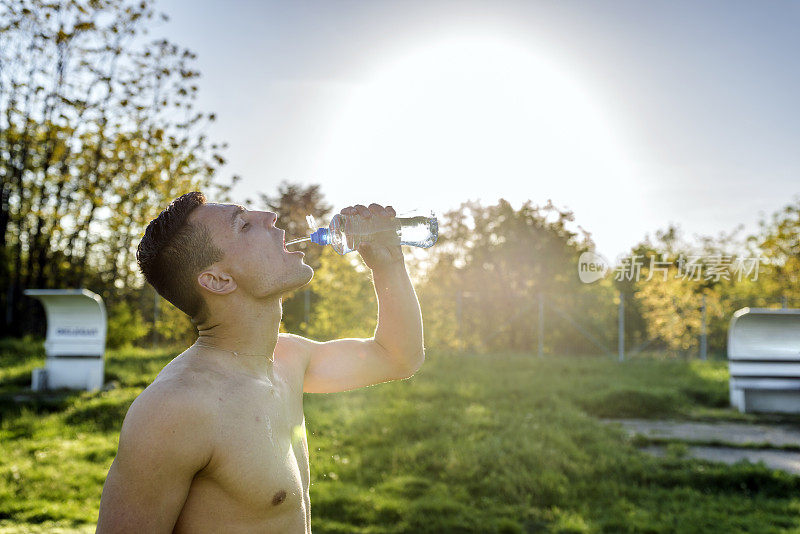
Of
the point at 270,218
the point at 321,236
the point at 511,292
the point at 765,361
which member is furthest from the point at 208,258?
the point at 511,292

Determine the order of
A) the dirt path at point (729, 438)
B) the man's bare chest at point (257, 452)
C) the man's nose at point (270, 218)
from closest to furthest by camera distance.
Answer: the man's bare chest at point (257, 452) < the man's nose at point (270, 218) < the dirt path at point (729, 438)

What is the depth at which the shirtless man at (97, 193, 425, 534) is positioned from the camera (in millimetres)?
1527

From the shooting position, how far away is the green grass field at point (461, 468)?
208 inches

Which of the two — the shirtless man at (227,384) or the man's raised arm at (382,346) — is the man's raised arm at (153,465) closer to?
the shirtless man at (227,384)

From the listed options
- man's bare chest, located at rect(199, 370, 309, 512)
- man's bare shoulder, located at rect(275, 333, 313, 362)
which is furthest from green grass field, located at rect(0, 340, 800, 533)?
man's bare chest, located at rect(199, 370, 309, 512)


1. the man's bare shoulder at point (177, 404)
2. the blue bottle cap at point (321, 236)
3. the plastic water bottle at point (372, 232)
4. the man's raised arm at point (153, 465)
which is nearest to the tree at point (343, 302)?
the plastic water bottle at point (372, 232)

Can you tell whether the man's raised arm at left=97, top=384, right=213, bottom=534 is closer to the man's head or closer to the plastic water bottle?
the man's head

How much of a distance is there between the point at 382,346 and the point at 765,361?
969cm

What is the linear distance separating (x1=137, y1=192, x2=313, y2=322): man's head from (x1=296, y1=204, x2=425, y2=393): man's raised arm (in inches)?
14.7

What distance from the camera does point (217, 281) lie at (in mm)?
1883

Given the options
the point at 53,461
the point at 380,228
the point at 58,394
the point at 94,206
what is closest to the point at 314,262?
the point at 94,206

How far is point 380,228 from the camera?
2217mm

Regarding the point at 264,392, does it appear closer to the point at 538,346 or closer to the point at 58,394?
the point at 58,394

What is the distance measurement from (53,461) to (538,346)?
1351 centimetres
